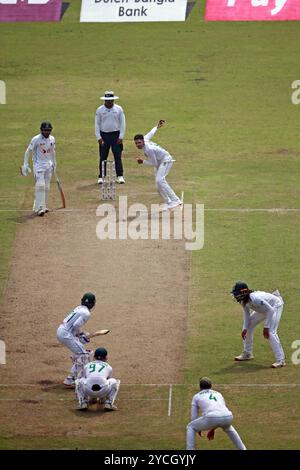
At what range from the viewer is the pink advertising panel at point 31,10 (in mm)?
54844

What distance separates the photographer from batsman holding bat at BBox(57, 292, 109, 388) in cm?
3104

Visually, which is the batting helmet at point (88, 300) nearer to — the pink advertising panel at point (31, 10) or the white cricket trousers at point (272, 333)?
the white cricket trousers at point (272, 333)

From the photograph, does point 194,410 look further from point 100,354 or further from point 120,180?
point 120,180

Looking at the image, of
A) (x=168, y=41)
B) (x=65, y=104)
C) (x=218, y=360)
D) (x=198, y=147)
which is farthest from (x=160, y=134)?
(x=218, y=360)

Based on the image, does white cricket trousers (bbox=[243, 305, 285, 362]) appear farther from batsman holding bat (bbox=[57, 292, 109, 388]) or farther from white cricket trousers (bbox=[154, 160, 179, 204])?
white cricket trousers (bbox=[154, 160, 179, 204])

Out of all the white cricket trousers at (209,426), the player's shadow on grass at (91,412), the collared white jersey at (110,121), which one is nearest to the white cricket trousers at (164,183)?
the collared white jersey at (110,121)

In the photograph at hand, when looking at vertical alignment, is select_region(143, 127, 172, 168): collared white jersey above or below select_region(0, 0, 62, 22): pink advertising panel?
below

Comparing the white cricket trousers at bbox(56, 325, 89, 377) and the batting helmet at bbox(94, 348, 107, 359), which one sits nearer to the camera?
the batting helmet at bbox(94, 348, 107, 359)

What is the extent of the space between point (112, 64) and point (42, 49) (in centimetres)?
320

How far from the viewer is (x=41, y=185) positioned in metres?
39.8

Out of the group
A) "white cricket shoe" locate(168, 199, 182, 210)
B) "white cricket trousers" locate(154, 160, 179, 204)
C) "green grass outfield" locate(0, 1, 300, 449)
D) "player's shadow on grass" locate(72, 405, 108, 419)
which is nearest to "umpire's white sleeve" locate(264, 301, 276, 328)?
"green grass outfield" locate(0, 1, 300, 449)

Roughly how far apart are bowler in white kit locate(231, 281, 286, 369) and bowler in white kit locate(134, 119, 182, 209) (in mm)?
8561

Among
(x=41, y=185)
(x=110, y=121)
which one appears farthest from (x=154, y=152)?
(x=41, y=185)

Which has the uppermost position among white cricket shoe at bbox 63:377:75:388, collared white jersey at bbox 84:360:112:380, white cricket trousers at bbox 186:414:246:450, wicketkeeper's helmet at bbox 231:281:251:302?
wicketkeeper's helmet at bbox 231:281:251:302
